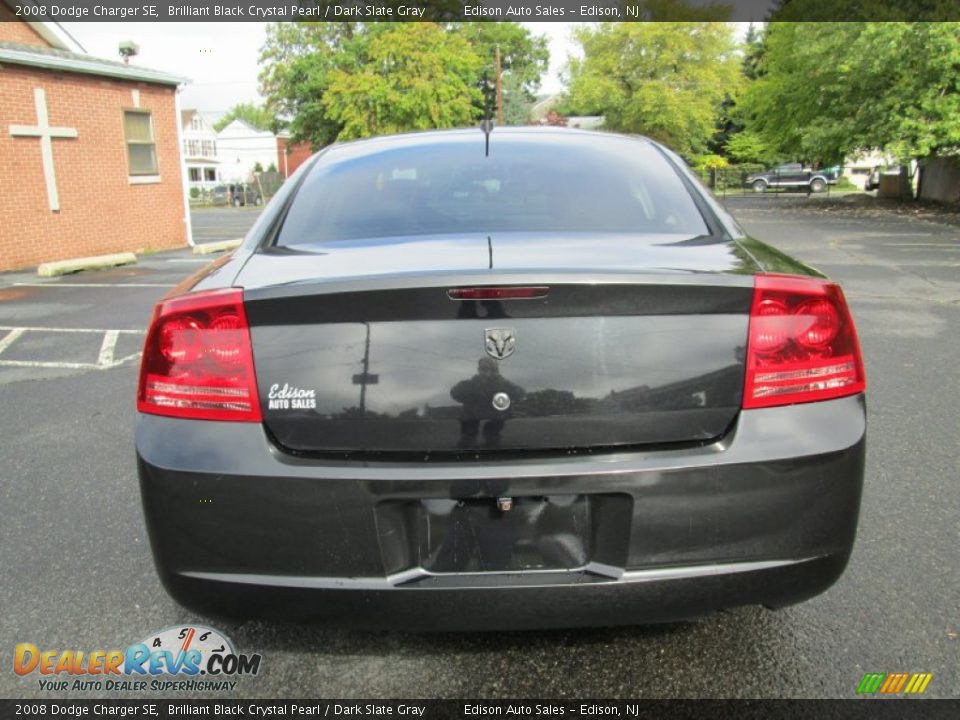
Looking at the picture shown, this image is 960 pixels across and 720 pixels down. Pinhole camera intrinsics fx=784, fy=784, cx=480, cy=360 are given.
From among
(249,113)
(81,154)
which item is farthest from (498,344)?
(249,113)

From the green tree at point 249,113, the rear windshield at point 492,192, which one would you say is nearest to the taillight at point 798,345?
the rear windshield at point 492,192

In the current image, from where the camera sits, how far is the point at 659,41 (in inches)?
1869

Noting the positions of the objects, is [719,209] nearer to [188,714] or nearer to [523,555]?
[523,555]

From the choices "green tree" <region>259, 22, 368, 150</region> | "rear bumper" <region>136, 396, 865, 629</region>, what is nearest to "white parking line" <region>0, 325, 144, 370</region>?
"rear bumper" <region>136, 396, 865, 629</region>

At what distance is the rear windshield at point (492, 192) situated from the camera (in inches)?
98.0

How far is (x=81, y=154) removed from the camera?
48.4 ft

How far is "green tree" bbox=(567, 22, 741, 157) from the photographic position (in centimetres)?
4700

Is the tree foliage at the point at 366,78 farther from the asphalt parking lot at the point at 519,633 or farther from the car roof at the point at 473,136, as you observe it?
the car roof at the point at 473,136

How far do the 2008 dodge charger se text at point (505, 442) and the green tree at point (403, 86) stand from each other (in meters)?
34.8

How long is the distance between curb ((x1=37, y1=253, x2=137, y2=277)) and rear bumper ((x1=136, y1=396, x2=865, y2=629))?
1208 centimetres

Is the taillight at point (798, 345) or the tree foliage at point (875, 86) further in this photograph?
the tree foliage at point (875, 86)

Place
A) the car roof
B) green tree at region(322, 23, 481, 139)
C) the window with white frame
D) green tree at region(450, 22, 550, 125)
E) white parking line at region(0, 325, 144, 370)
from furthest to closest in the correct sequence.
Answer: green tree at region(450, 22, 550, 125) < green tree at region(322, 23, 481, 139) < the window with white frame < white parking line at region(0, 325, 144, 370) < the car roof

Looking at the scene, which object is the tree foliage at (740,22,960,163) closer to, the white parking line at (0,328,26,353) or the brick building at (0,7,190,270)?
the brick building at (0,7,190,270)

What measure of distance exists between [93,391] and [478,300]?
4.55 meters
